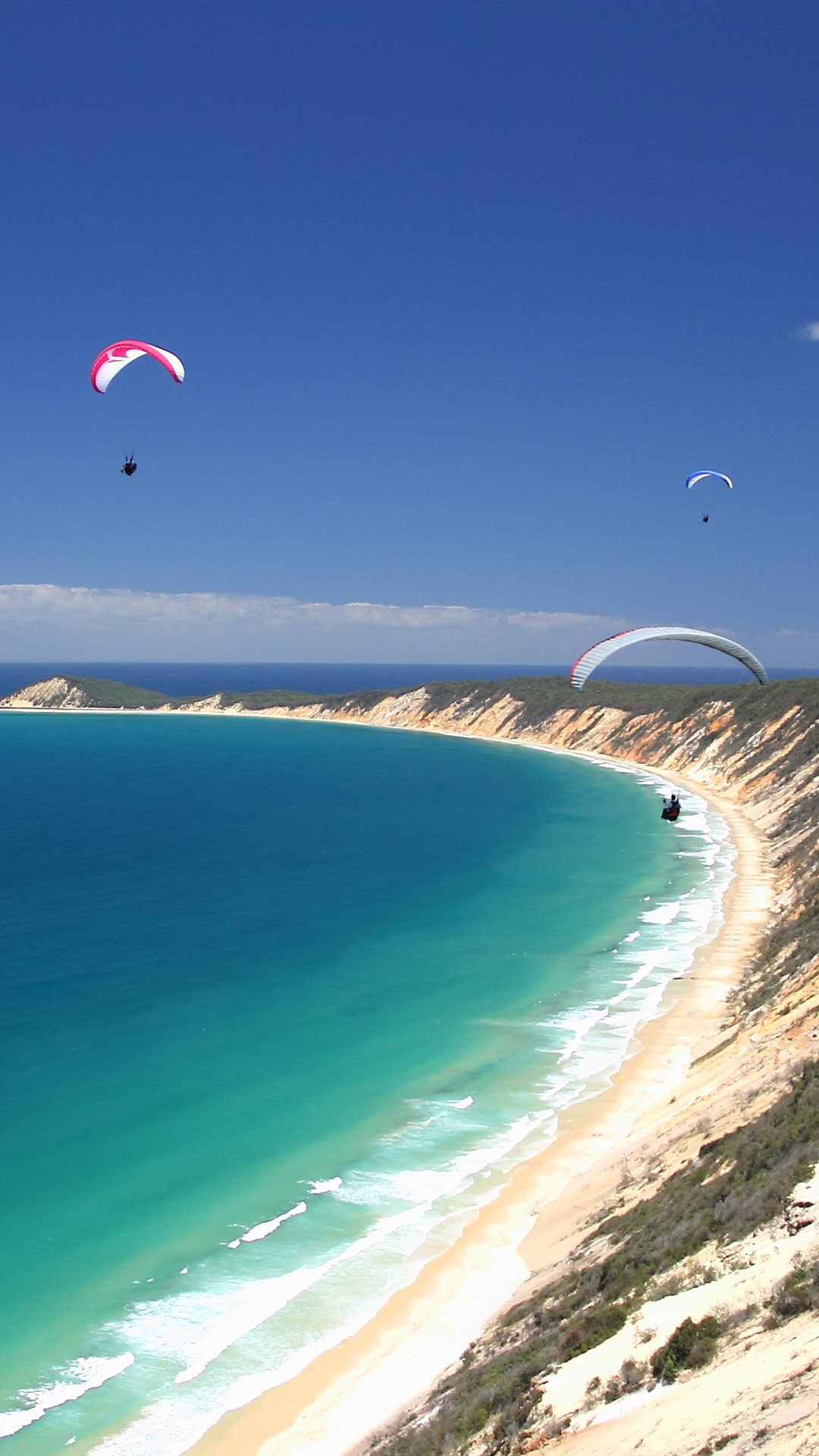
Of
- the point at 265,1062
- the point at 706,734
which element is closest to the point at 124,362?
the point at 265,1062

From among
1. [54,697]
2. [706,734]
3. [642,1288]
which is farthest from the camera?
[54,697]

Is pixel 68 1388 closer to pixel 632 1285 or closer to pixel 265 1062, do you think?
pixel 632 1285

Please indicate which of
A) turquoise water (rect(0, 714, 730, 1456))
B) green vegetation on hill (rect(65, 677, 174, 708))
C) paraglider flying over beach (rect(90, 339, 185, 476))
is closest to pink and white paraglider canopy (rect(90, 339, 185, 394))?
paraglider flying over beach (rect(90, 339, 185, 476))

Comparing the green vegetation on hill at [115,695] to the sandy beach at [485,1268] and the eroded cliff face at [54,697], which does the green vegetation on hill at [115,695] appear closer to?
the eroded cliff face at [54,697]

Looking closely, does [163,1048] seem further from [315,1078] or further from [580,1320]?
[580,1320]

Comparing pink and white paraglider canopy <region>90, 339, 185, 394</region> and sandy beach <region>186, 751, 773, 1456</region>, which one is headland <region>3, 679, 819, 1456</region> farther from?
pink and white paraglider canopy <region>90, 339, 185, 394</region>

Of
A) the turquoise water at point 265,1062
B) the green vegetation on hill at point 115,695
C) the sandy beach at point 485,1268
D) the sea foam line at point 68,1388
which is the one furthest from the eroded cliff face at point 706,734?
the sea foam line at point 68,1388
